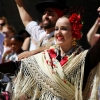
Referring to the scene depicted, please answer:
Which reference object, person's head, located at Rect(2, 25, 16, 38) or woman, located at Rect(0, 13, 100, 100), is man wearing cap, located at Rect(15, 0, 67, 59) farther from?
person's head, located at Rect(2, 25, 16, 38)

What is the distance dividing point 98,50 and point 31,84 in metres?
0.74

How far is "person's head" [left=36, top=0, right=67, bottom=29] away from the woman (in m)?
0.62

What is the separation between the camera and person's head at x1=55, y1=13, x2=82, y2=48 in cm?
355

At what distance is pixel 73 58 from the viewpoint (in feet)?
11.4

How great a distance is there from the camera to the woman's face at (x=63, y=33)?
11.6 feet

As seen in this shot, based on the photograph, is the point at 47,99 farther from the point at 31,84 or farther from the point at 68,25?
the point at 68,25

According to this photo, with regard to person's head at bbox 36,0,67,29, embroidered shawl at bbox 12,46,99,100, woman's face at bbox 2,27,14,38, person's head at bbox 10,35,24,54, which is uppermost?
person's head at bbox 36,0,67,29

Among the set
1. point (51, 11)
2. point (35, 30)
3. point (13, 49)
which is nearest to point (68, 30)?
point (51, 11)

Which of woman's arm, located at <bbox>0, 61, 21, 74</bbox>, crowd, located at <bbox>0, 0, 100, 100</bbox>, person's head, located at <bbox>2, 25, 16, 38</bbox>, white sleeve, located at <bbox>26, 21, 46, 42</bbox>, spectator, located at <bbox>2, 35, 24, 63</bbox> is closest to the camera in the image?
crowd, located at <bbox>0, 0, 100, 100</bbox>

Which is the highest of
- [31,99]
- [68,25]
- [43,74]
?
[68,25]

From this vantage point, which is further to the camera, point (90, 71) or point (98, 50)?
point (90, 71)

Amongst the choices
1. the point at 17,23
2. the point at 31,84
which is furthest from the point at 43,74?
the point at 17,23

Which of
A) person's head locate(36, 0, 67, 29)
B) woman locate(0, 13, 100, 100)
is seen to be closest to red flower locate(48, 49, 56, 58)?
woman locate(0, 13, 100, 100)

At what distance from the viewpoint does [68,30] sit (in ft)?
11.8
